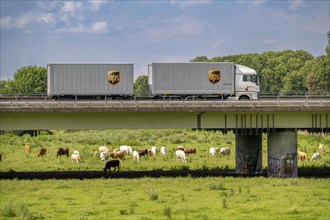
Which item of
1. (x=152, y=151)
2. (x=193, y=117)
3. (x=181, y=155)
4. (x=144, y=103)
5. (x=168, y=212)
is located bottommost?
(x=168, y=212)

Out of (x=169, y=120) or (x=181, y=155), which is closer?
(x=169, y=120)

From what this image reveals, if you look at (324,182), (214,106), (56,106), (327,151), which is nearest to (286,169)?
(324,182)

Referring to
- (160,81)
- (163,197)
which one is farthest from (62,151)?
(163,197)

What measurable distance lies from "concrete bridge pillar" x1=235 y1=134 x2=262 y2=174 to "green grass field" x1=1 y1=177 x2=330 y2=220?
6.63m

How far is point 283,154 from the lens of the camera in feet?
174

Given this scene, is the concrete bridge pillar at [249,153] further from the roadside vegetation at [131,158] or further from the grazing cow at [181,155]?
the grazing cow at [181,155]

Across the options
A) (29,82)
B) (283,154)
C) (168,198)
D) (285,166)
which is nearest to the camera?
(168,198)

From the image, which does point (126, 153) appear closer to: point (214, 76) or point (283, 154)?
point (214, 76)

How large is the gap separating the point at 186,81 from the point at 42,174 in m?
14.6

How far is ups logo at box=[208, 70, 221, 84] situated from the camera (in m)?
57.9

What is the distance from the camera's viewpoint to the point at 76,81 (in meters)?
56.0

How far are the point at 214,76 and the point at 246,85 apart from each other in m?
3.33

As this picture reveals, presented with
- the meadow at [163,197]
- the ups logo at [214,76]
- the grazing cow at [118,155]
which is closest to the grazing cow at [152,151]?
the grazing cow at [118,155]

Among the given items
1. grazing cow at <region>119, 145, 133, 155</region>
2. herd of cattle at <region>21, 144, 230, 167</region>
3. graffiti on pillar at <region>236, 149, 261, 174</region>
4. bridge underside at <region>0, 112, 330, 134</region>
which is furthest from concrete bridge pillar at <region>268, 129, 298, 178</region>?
grazing cow at <region>119, 145, 133, 155</region>
